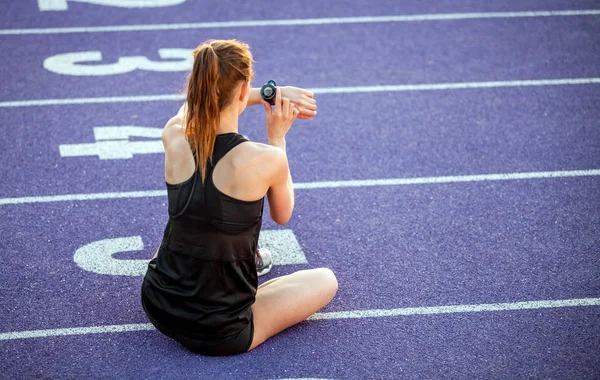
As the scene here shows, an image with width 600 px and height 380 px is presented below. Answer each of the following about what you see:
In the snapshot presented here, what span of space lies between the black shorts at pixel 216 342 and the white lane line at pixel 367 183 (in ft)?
6.02

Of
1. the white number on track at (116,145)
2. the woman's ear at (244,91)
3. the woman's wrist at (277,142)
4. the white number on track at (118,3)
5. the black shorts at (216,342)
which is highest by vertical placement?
the woman's ear at (244,91)

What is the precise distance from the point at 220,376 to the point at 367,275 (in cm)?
139

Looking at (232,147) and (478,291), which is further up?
(232,147)

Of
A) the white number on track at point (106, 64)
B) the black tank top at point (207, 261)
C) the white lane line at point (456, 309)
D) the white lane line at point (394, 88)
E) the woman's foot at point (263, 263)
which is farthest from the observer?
the white number on track at point (106, 64)

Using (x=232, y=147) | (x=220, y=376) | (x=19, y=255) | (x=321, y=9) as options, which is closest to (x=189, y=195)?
(x=232, y=147)

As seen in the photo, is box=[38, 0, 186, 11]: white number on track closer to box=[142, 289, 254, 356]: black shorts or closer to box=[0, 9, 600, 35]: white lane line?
box=[0, 9, 600, 35]: white lane line

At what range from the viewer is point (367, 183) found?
616 cm

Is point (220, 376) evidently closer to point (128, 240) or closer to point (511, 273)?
point (128, 240)

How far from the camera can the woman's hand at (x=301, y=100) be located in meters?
4.27

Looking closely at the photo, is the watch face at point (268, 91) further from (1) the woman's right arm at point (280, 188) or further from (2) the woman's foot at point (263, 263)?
(2) the woman's foot at point (263, 263)

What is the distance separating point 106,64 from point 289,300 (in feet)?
15.0

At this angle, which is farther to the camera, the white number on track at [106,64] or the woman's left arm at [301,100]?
the white number on track at [106,64]

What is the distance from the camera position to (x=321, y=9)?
962 cm

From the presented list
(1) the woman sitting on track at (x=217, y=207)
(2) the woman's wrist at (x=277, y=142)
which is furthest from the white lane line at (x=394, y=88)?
(2) the woman's wrist at (x=277, y=142)
